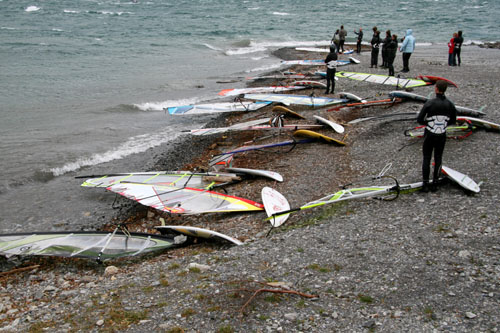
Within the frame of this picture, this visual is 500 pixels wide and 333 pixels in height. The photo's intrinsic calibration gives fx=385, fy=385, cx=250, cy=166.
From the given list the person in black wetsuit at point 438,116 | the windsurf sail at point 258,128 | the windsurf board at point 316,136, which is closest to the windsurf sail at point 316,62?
the windsurf sail at point 258,128

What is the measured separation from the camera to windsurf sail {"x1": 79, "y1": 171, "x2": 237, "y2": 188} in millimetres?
9984

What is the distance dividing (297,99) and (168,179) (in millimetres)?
8284

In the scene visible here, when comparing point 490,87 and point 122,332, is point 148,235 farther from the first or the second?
point 490,87

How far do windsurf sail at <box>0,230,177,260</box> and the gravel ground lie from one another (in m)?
0.20

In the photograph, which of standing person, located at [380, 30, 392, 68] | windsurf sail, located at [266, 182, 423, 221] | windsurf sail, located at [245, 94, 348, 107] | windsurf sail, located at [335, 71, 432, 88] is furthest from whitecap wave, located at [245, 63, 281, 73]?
windsurf sail, located at [266, 182, 423, 221]

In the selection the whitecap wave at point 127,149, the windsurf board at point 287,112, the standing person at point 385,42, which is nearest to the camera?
the whitecap wave at point 127,149

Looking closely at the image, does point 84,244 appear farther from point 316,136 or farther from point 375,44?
point 375,44

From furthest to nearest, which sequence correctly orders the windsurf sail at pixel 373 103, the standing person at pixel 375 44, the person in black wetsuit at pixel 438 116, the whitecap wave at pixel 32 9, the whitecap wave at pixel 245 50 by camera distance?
the whitecap wave at pixel 32 9
the whitecap wave at pixel 245 50
the standing person at pixel 375 44
the windsurf sail at pixel 373 103
the person in black wetsuit at pixel 438 116

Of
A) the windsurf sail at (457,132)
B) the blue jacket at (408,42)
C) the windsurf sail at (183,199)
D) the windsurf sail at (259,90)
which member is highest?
the blue jacket at (408,42)

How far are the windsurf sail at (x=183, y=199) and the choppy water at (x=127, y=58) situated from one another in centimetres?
466

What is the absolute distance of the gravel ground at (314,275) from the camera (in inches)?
178

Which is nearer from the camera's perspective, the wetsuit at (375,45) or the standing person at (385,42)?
the standing person at (385,42)

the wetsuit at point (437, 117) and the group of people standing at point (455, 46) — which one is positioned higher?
the group of people standing at point (455, 46)

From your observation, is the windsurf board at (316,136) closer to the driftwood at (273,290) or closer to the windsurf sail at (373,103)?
the windsurf sail at (373,103)
